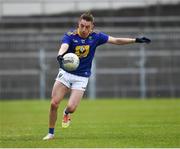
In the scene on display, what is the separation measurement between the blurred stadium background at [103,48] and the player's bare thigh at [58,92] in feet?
95.8

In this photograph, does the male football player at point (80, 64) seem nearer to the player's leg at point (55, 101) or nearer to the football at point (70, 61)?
the player's leg at point (55, 101)

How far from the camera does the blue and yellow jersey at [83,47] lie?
1438cm

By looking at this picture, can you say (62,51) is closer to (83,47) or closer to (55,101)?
(83,47)

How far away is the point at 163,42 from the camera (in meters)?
46.4

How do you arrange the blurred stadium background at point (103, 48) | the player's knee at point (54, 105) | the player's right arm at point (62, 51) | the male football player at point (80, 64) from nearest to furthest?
the player's right arm at point (62, 51)
the player's knee at point (54, 105)
the male football player at point (80, 64)
the blurred stadium background at point (103, 48)

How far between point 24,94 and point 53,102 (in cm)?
2975

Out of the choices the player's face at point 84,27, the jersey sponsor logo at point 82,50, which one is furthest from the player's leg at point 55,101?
the player's face at point 84,27

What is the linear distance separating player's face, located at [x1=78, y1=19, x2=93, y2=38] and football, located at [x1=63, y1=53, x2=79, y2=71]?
0.58 metres

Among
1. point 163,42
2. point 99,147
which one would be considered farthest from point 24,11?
point 99,147

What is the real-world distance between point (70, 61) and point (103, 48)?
31877 mm

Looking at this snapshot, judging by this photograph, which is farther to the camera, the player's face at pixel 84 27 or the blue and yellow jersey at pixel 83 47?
the blue and yellow jersey at pixel 83 47

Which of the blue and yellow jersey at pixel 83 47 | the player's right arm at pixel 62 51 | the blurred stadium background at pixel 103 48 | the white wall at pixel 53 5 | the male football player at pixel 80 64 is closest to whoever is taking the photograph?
the player's right arm at pixel 62 51

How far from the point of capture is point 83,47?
14453 millimetres

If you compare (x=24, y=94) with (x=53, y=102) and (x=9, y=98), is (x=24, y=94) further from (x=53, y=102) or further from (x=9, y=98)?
(x=53, y=102)
